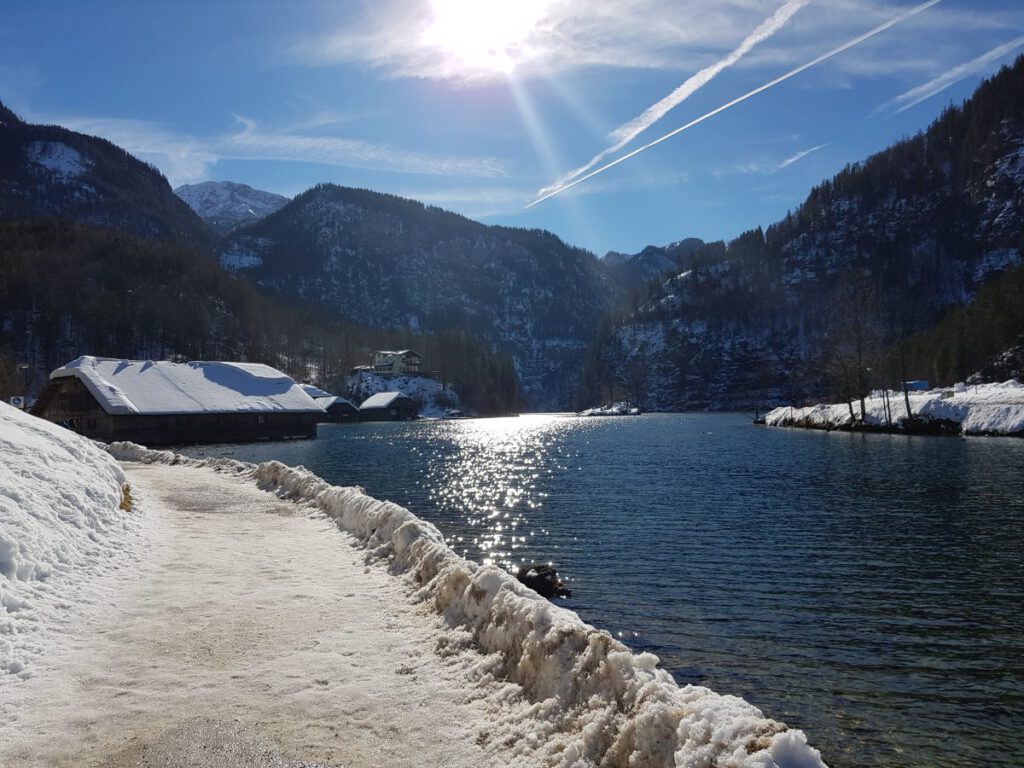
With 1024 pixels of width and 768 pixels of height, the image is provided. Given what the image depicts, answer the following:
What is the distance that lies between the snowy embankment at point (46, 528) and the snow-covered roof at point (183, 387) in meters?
59.5

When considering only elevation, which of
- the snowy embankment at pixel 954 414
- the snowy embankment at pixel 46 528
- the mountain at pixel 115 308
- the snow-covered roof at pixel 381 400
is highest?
the mountain at pixel 115 308

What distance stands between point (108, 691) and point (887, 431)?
285ft

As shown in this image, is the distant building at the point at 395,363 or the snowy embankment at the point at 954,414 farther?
the distant building at the point at 395,363

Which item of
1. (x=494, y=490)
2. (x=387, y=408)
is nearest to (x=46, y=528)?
(x=494, y=490)

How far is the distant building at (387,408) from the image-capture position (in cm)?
15988

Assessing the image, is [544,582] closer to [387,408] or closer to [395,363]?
[387,408]

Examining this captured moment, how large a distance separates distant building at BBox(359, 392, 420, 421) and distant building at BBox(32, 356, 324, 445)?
63.3 m

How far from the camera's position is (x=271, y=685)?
28.1 feet

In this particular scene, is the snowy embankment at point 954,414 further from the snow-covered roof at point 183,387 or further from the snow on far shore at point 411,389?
the snow on far shore at point 411,389

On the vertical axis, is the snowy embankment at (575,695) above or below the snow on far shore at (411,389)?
below

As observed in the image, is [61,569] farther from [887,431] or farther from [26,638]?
[887,431]

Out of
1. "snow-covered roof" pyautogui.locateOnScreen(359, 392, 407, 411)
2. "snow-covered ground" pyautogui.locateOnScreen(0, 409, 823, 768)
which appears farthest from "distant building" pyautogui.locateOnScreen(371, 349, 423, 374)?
"snow-covered ground" pyautogui.locateOnScreen(0, 409, 823, 768)

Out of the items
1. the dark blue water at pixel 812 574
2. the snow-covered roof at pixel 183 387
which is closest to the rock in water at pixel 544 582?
the dark blue water at pixel 812 574

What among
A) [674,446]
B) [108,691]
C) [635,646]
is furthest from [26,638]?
[674,446]
